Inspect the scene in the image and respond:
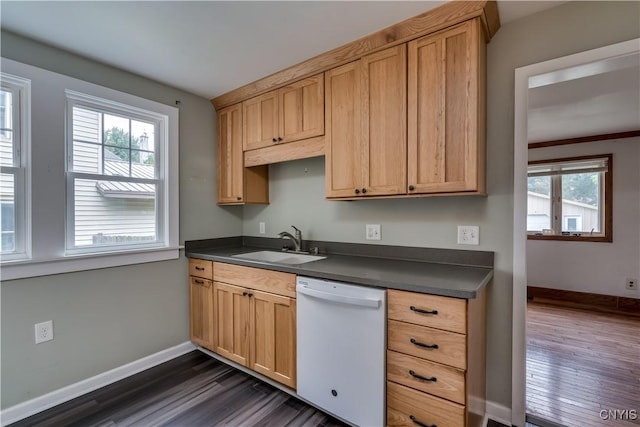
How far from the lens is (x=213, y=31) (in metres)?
1.78

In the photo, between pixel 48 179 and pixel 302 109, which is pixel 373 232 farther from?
pixel 48 179

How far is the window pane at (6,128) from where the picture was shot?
5.91ft

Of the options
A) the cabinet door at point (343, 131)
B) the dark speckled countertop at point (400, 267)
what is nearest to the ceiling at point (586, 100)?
the cabinet door at point (343, 131)

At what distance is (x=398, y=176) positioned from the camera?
180 centimetres

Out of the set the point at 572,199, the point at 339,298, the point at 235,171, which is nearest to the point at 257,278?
the point at 339,298

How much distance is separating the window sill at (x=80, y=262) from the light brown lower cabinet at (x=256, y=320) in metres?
0.54

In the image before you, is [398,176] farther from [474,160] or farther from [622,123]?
[622,123]

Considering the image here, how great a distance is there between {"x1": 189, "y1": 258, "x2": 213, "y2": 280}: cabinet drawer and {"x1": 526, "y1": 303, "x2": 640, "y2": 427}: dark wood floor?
2.46 m

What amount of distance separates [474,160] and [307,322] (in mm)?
1339

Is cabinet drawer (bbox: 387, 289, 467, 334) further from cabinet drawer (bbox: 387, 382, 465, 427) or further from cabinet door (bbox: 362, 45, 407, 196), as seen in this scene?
cabinet door (bbox: 362, 45, 407, 196)

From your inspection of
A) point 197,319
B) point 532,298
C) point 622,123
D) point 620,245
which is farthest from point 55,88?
point 620,245

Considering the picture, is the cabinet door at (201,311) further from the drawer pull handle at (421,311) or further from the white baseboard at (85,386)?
the drawer pull handle at (421,311)

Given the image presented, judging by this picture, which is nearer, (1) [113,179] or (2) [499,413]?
(2) [499,413]

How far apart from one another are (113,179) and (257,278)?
1.39 meters
